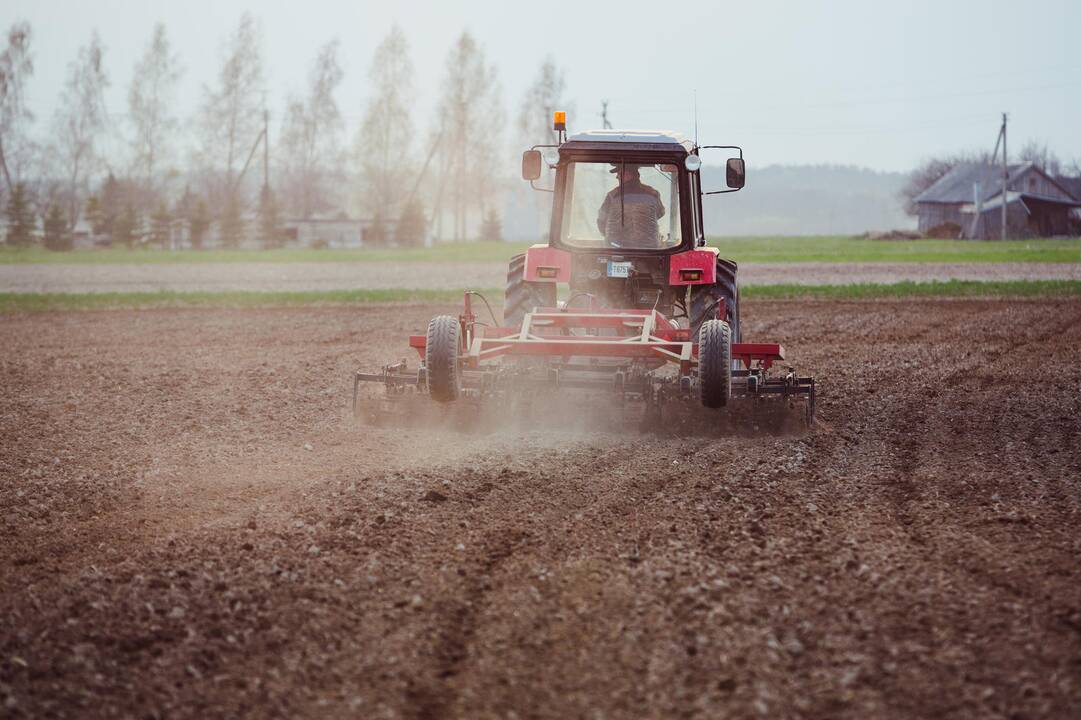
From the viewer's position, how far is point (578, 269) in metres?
9.34

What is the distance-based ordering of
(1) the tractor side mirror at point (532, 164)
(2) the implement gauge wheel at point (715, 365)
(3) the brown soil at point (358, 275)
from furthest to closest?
1. (3) the brown soil at point (358, 275)
2. (1) the tractor side mirror at point (532, 164)
3. (2) the implement gauge wheel at point (715, 365)

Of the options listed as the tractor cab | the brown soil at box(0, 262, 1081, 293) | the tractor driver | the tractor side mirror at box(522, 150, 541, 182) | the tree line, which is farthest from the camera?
the tree line

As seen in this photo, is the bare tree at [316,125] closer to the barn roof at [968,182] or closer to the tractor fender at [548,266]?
the barn roof at [968,182]

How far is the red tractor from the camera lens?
7.92 meters

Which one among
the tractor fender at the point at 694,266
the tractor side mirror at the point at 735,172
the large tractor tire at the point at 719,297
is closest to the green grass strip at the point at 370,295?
the large tractor tire at the point at 719,297

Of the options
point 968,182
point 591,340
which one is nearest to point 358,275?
point 591,340

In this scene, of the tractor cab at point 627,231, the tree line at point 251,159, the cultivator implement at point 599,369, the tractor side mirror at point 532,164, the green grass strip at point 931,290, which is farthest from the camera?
the tree line at point 251,159

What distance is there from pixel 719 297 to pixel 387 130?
6121cm

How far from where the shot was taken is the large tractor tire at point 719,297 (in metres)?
9.12

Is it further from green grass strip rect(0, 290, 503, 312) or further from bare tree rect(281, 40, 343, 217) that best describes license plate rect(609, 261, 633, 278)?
bare tree rect(281, 40, 343, 217)

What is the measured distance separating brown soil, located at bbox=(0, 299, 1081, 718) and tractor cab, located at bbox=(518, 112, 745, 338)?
5.04ft

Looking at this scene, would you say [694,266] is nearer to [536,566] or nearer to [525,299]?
[525,299]

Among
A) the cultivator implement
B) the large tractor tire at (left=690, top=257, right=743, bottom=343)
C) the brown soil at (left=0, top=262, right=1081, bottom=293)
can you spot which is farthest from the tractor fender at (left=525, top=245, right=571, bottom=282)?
the brown soil at (left=0, top=262, right=1081, bottom=293)

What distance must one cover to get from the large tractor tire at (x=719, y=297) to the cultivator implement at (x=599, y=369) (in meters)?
0.49
